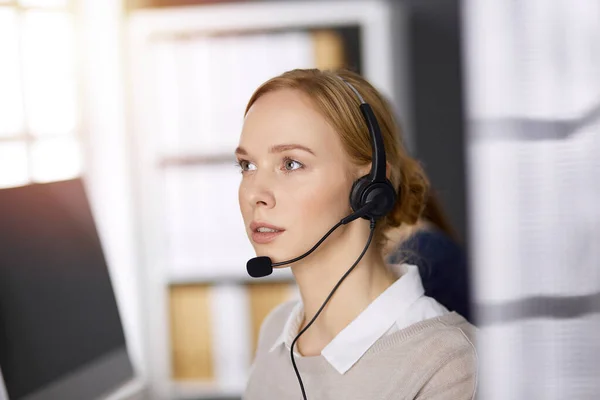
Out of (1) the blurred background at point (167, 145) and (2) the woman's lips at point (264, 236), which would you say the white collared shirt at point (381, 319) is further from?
(1) the blurred background at point (167, 145)

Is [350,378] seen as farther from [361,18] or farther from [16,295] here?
[361,18]

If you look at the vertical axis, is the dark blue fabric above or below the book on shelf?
above

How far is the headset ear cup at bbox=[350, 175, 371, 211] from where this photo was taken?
1.11 m

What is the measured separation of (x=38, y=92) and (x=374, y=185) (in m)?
2.04

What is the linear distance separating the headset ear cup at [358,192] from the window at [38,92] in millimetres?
1623

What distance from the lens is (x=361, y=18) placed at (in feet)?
9.40

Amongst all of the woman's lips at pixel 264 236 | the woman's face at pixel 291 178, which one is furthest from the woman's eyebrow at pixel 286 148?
the woman's lips at pixel 264 236

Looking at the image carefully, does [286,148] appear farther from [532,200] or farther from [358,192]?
[532,200]

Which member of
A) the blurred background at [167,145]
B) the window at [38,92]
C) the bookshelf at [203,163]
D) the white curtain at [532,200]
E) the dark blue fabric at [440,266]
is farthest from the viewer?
the bookshelf at [203,163]

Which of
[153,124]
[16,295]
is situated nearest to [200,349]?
[153,124]

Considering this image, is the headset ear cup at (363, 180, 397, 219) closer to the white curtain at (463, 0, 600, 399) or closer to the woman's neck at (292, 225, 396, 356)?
the woman's neck at (292, 225, 396, 356)

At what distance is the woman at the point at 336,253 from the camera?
106cm

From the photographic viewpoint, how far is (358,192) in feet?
3.65

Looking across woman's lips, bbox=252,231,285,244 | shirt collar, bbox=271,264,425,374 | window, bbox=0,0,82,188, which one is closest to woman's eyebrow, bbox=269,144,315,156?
woman's lips, bbox=252,231,285,244
